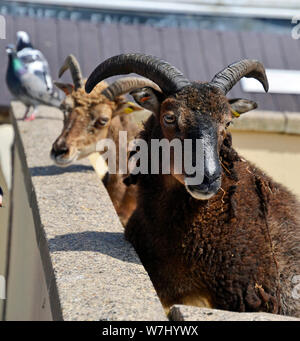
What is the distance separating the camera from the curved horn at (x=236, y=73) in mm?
4813

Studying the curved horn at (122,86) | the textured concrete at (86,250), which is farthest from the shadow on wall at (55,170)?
the curved horn at (122,86)

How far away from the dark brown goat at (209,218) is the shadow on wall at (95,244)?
0.56 feet

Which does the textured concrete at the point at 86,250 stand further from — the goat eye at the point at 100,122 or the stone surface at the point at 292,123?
the stone surface at the point at 292,123

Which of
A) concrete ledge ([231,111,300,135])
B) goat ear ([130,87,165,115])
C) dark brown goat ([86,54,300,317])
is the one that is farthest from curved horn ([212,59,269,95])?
concrete ledge ([231,111,300,135])

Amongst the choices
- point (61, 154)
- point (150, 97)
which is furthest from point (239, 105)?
point (61, 154)

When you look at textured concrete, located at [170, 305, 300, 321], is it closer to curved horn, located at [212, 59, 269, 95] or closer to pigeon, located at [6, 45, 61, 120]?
curved horn, located at [212, 59, 269, 95]

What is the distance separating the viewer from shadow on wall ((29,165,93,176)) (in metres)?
6.64

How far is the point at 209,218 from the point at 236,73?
3.52 ft

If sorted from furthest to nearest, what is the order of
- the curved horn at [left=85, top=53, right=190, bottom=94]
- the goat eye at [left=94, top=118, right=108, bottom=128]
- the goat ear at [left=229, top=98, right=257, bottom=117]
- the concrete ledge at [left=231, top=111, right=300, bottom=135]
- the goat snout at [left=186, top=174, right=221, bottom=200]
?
the concrete ledge at [left=231, top=111, right=300, bottom=135]
the goat eye at [left=94, top=118, right=108, bottom=128]
the goat ear at [left=229, top=98, right=257, bottom=117]
the curved horn at [left=85, top=53, right=190, bottom=94]
the goat snout at [left=186, top=174, right=221, bottom=200]

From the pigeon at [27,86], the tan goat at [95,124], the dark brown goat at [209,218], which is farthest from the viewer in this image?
the pigeon at [27,86]

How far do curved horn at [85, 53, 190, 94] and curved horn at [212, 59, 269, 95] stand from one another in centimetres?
25
